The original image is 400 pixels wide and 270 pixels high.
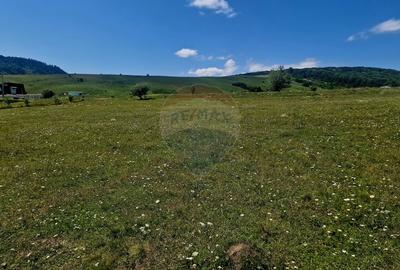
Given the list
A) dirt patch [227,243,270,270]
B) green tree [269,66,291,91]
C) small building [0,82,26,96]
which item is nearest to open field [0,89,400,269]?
dirt patch [227,243,270,270]

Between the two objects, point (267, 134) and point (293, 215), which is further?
point (267, 134)

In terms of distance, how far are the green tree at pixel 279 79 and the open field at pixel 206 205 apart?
95.1 meters

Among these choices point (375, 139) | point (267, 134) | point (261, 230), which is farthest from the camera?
point (267, 134)

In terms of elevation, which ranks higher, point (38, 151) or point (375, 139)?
point (375, 139)

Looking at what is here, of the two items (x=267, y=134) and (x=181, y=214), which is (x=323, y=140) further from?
(x=181, y=214)

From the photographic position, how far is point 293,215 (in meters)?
11.1

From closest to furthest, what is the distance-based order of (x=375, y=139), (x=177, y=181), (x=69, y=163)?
1. (x=177, y=181)
2. (x=69, y=163)
3. (x=375, y=139)

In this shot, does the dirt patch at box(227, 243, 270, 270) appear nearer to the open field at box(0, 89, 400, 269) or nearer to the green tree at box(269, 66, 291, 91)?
the open field at box(0, 89, 400, 269)

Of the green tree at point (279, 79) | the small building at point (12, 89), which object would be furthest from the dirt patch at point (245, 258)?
the small building at point (12, 89)

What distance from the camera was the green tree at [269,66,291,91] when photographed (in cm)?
11375

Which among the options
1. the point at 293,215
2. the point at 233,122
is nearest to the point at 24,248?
the point at 293,215

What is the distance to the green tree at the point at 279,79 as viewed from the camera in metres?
114

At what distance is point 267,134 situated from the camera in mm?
22844

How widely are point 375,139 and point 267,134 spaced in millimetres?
6347
